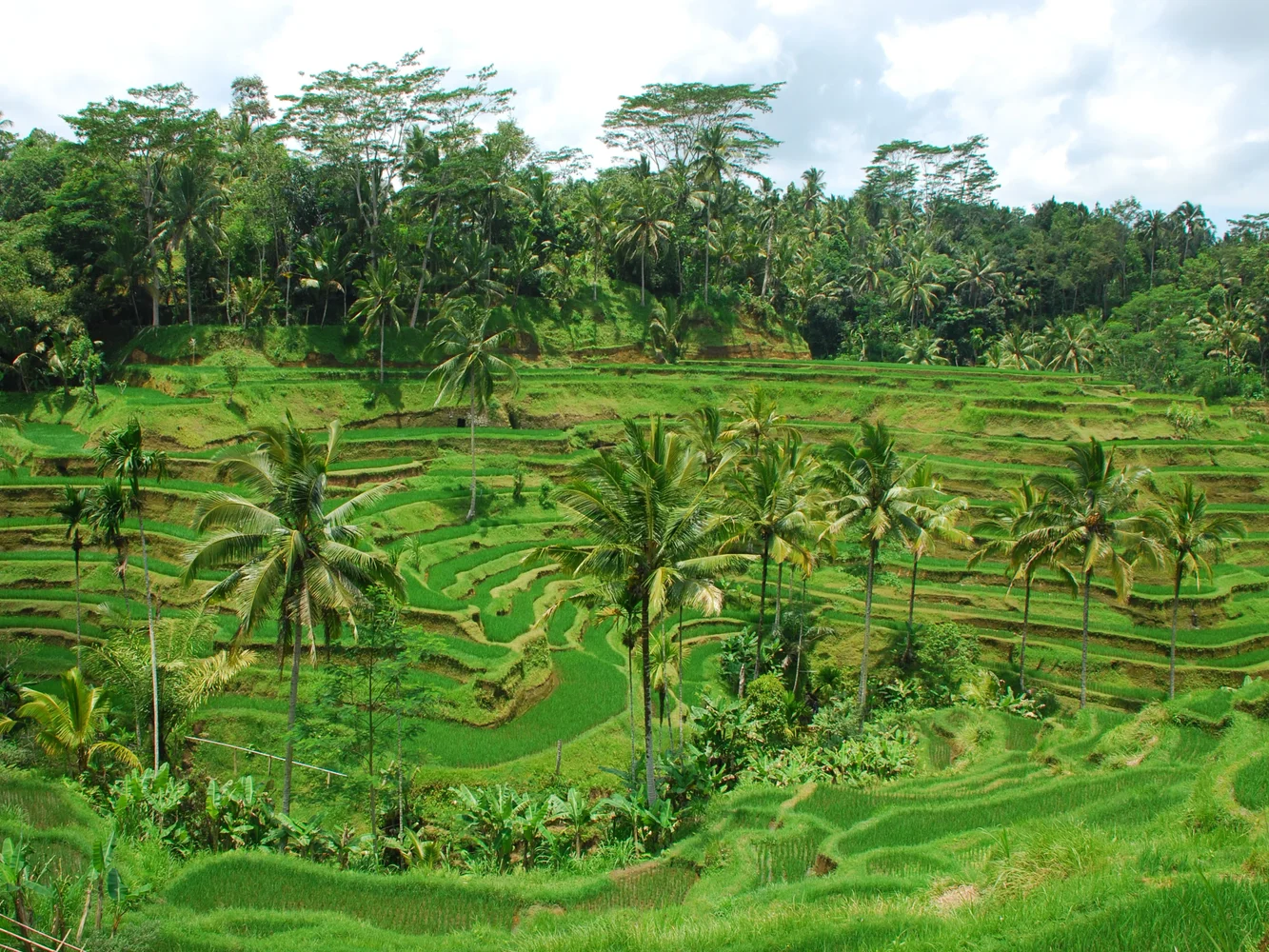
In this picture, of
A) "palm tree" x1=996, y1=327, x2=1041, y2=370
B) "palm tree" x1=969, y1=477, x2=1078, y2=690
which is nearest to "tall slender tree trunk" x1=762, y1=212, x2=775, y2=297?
"palm tree" x1=996, y1=327, x2=1041, y2=370

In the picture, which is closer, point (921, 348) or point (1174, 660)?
point (1174, 660)

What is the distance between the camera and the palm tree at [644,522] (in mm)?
15812

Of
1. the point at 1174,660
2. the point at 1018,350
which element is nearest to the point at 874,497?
the point at 1174,660

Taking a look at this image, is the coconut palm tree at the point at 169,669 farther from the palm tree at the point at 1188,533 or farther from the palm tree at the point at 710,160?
the palm tree at the point at 710,160

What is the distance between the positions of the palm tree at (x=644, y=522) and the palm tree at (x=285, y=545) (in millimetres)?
Answer: 3654

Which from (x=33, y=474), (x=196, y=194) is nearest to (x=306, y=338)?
(x=196, y=194)

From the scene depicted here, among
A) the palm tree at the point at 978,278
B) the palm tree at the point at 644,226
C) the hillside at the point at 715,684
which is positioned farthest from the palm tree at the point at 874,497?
the palm tree at the point at 978,278

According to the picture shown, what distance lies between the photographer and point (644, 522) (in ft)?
52.5

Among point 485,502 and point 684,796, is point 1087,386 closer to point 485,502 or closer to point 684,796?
point 485,502

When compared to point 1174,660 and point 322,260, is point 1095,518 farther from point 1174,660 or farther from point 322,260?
point 322,260

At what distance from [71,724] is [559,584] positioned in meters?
16.3

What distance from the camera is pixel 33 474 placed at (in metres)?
33.7

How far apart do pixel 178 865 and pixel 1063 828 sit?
1295cm

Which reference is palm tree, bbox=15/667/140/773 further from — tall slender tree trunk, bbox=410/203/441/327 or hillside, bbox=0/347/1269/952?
tall slender tree trunk, bbox=410/203/441/327
